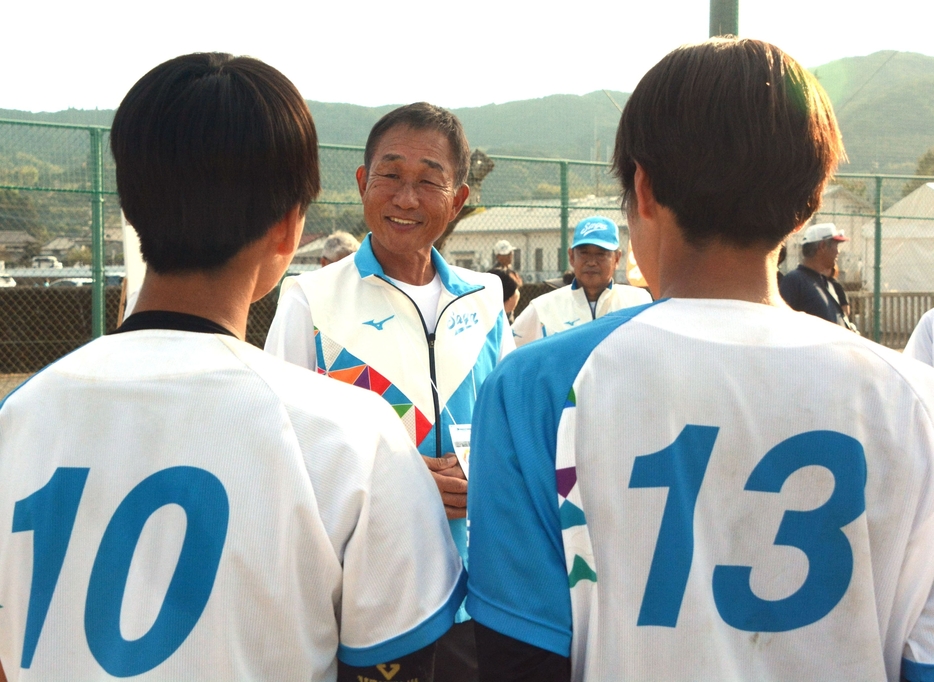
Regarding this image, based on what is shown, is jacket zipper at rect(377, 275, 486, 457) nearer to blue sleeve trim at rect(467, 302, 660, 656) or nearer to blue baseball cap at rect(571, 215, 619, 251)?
blue sleeve trim at rect(467, 302, 660, 656)

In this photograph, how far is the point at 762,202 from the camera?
4.30 feet

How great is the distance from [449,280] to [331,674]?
1.64 m

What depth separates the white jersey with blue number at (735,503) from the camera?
1242 mm

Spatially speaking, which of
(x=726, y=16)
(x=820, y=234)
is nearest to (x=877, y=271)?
(x=820, y=234)

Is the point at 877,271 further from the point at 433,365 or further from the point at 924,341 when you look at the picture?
the point at 433,365

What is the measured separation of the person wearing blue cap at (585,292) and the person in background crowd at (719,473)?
14.6 ft

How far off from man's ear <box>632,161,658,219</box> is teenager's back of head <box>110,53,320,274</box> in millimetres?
529

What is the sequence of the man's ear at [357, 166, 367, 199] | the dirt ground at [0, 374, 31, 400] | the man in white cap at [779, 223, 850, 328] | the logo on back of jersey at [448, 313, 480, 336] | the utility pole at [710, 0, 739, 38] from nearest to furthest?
1. the logo on back of jersey at [448, 313, 480, 336]
2. the man's ear at [357, 166, 367, 199]
3. the utility pole at [710, 0, 739, 38]
4. the man in white cap at [779, 223, 850, 328]
5. the dirt ground at [0, 374, 31, 400]

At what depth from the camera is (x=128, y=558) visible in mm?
1206

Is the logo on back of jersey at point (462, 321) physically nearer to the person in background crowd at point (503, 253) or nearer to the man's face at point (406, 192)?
the man's face at point (406, 192)

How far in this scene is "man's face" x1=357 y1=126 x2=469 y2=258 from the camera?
2.79 m

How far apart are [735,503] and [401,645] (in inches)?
20.7

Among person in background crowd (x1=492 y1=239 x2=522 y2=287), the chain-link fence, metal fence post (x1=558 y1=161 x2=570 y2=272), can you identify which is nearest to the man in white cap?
the chain-link fence

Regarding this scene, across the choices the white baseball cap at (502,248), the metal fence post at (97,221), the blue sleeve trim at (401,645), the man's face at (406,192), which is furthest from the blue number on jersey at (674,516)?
the white baseball cap at (502,248)
